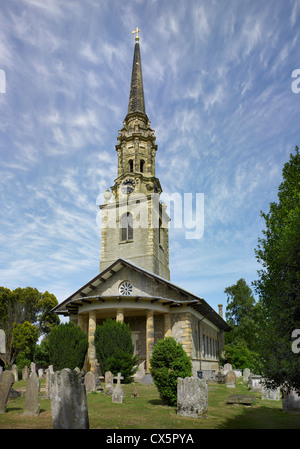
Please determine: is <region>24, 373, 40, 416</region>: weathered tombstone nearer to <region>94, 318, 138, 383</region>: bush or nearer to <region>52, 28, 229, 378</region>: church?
<region>94, 318, 138, 383</region>: bush

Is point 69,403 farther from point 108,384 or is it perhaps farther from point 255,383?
point 255,383

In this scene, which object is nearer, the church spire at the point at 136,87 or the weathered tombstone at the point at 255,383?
the weathered tombstone at the point at 255,383

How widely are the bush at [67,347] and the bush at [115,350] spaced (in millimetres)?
1169

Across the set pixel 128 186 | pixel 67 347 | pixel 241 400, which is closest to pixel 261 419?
pixel 241 400

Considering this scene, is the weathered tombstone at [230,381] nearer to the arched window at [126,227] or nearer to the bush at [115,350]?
the bush at [115,350]

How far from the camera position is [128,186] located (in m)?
36.1

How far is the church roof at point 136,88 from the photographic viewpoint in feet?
135

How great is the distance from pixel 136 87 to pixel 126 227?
65.9 ft

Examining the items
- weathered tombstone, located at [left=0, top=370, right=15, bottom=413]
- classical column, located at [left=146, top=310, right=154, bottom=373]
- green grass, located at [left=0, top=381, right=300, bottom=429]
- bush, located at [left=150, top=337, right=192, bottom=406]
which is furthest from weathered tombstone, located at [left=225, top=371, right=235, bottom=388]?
weathered tombstone, located at [left=0, top=370, right=15, bottom=413]

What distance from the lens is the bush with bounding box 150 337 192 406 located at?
11562mm

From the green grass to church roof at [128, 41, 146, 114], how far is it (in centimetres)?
3563

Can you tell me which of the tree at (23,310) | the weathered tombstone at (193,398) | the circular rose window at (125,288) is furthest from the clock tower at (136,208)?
the weathered tombstone at (193,398)

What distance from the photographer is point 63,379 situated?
7199 mm
